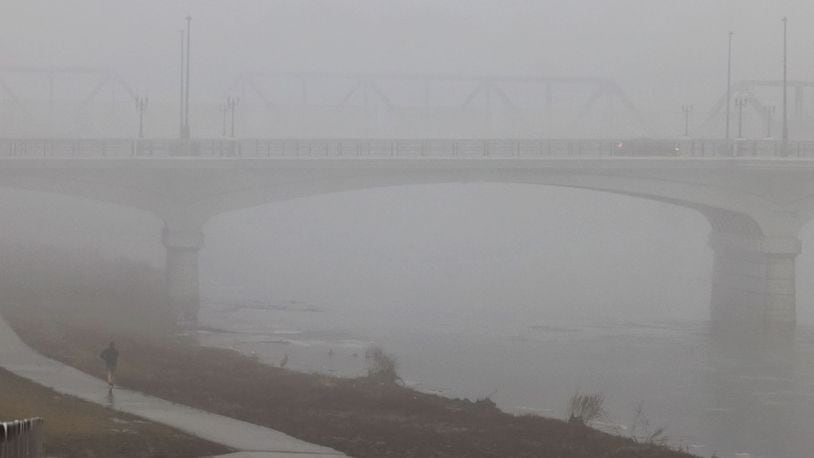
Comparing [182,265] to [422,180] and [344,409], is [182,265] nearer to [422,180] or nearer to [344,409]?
[422,180]

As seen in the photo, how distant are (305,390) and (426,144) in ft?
108

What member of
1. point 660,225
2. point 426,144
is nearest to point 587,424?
point 426,144

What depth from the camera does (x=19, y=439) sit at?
1230cm

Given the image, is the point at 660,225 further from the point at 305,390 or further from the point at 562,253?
the point at 305,390

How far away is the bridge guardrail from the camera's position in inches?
461

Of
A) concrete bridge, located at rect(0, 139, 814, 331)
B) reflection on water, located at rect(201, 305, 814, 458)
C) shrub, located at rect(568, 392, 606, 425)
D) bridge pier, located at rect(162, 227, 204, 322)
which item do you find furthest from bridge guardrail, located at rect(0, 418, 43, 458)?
bridge pier, located at rect(162, 227, 204, 322)

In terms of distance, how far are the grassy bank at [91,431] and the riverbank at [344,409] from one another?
10.0 feet

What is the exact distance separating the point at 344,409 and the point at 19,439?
18.1 meters

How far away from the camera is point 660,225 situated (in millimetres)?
120688

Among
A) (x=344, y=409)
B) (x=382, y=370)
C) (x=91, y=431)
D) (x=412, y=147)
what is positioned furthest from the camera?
(x=412, y=147)

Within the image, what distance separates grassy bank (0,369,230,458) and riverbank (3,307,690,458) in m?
3.06

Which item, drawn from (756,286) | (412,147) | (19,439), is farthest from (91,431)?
(412,147)

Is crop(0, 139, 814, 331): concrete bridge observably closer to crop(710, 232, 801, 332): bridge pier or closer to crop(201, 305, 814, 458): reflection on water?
crop(710, 232, 801, 332): bridge pier

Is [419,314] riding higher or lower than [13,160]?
lower
